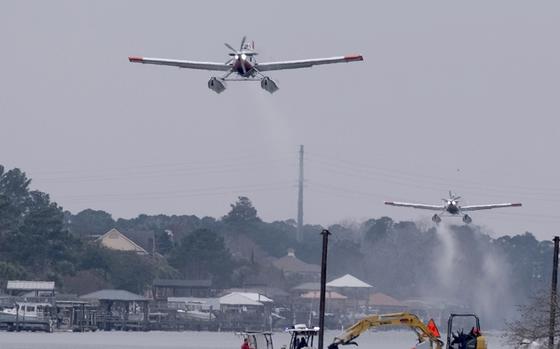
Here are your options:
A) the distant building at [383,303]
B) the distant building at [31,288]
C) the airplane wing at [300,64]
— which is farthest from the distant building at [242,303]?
the airplane wing at [300,64]

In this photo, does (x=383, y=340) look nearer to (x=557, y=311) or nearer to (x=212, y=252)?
(x=212, y=252)

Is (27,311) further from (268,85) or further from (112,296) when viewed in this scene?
(268,85)

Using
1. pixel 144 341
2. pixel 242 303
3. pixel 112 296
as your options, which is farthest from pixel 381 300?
pixel 144 341

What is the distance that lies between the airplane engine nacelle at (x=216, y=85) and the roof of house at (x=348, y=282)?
104 meters

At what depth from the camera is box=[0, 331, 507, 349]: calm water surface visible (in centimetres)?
11867

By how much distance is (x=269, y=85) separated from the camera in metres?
85.8

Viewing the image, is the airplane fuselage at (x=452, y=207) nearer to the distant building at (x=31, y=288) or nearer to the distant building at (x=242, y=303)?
the distant building at (x=31, y=288)

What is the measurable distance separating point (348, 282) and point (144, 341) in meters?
61.8

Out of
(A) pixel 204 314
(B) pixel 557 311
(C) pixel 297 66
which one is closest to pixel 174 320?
(A) pixel 204 314

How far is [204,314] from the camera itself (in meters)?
177

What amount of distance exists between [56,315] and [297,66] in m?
66.7

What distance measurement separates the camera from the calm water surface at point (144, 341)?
11867 centimetres

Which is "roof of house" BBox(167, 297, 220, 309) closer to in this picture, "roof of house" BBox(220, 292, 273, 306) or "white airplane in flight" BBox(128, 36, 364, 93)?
"roof of house" BBox(220, 292, 273, 306)

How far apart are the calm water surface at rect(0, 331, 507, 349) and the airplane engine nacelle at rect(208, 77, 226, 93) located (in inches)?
1065
